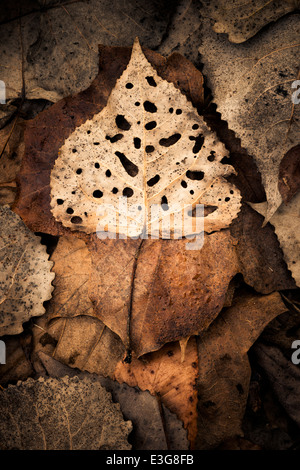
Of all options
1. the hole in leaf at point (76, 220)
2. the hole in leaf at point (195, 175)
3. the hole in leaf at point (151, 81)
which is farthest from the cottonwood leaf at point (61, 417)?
the hole in leaf at point (151, 81)

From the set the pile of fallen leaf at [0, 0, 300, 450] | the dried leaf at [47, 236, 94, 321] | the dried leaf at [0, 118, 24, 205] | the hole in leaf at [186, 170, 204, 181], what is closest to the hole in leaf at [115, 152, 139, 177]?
the pile of fallen leaf at [0, 0, 300, 450]

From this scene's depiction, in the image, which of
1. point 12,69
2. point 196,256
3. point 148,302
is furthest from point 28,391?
point 12,69

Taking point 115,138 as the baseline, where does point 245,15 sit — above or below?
above

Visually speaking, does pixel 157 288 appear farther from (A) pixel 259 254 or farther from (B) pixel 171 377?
(A) pixel 259 254

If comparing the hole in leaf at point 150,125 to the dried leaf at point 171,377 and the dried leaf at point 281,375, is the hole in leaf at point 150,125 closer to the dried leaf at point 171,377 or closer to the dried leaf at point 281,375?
the dried leaf at point 171,377

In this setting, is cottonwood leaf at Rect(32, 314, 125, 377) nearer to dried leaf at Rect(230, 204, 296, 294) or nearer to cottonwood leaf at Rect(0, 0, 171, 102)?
dried leaf at Rect(230, 204, 296, 294)

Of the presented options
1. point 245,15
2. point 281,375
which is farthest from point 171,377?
point 245,15

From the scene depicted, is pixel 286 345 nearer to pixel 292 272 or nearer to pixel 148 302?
pixel 292 272
